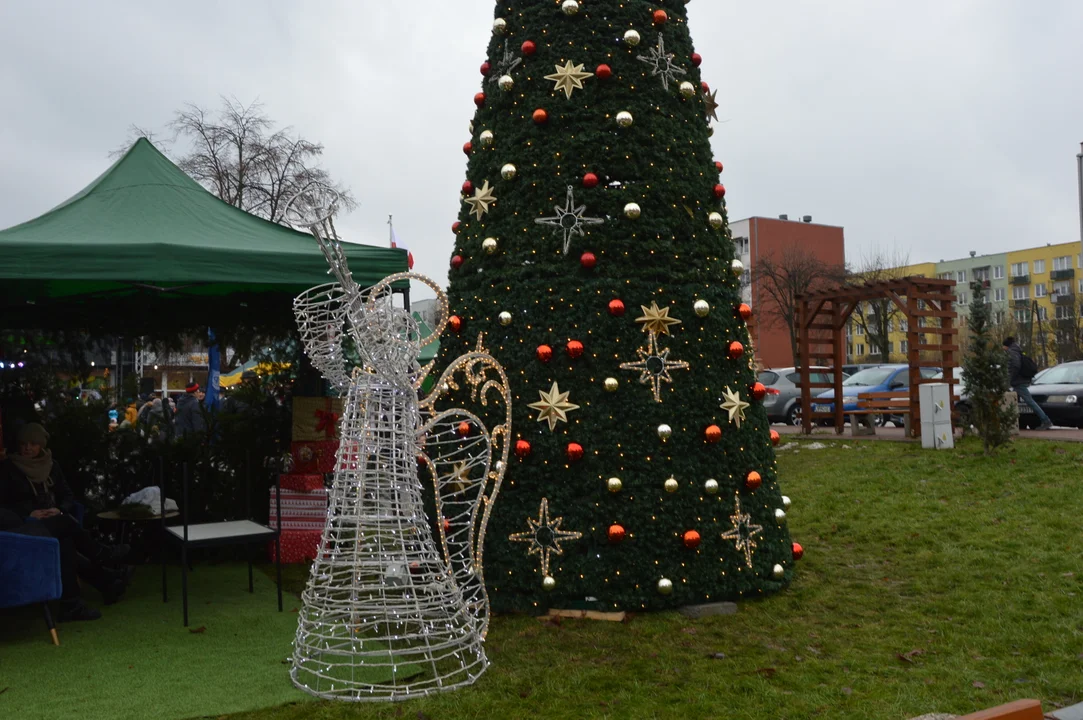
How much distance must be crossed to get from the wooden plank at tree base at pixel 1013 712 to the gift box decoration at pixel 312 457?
19.4 feet

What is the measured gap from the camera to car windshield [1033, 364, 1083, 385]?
15750 millimetres

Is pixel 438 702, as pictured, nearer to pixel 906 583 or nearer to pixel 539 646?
pixel 539 646

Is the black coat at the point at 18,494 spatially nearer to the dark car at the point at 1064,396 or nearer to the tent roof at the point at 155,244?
the tent roof at the point at 155,244

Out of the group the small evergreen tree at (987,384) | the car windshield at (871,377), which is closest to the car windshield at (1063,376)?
the car windshield at (871,377)

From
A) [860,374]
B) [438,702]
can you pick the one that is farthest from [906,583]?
[860,374]

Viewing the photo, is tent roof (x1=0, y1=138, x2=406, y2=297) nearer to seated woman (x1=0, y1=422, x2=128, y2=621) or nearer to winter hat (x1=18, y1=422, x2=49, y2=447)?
winter hat (x1=18, y1=422, x2=49, y2=447)

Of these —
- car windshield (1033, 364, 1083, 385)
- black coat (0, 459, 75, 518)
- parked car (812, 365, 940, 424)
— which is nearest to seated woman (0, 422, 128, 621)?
black coat (0, 459, 75, 518)

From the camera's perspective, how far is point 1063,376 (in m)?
16.1

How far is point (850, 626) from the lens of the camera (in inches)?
219

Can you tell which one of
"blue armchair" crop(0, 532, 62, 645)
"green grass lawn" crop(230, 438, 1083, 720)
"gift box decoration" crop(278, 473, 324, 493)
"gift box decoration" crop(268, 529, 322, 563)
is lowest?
"green grass lawn" crop(230, 438, 1083, 720)

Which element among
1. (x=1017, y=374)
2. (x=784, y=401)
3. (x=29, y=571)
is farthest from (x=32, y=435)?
(x=784, y=401)

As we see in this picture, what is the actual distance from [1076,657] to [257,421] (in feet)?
23.1

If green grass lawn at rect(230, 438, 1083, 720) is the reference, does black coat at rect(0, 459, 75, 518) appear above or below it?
above

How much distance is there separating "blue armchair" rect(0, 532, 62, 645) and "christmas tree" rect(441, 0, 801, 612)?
106 inches
